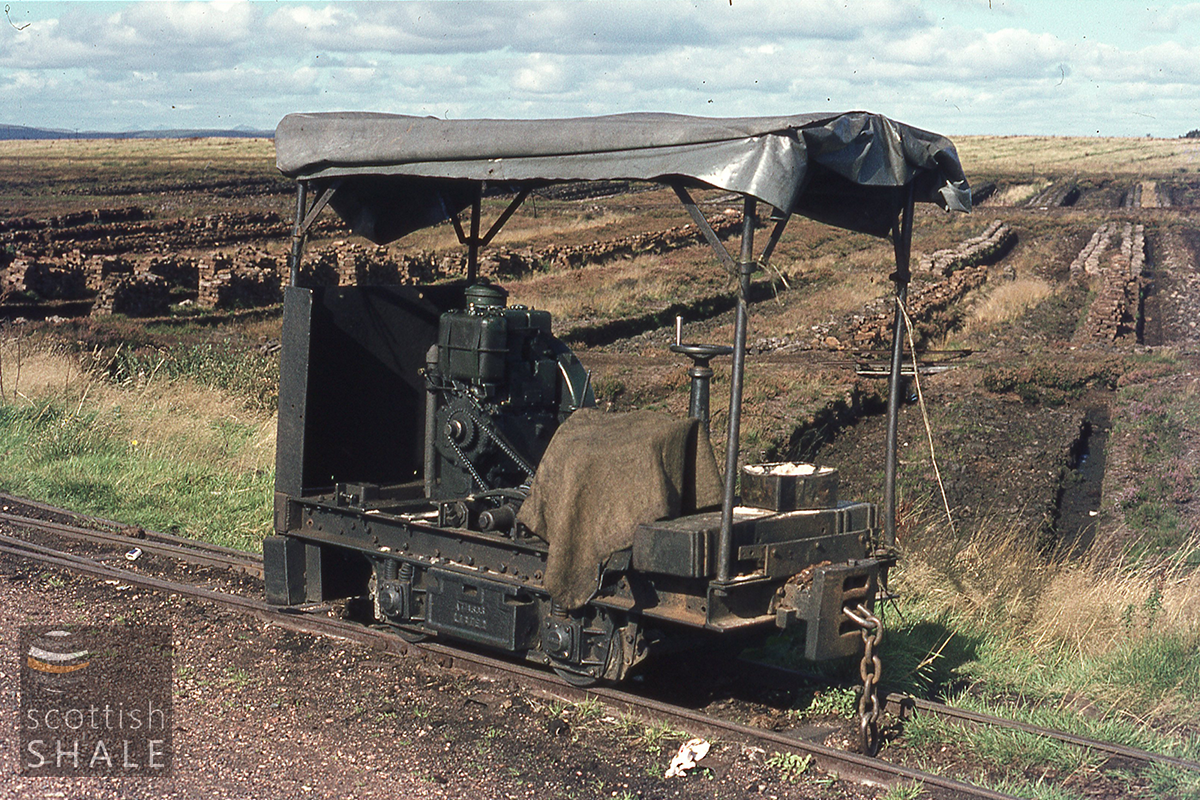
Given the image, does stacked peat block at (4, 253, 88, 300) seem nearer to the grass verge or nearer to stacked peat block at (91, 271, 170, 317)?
stacked peat block at (91, 271, 170, 317)

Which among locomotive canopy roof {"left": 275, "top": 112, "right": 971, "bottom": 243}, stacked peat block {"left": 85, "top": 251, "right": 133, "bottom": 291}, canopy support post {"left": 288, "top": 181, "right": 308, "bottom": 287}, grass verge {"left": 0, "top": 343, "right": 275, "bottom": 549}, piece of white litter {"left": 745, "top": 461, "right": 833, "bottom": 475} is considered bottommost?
grass verge {"left": 0, "top": 343, "right": 275, "bottom": 549}

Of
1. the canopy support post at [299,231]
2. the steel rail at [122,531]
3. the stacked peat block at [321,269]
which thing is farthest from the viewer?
the stacked peat block at [321,269]

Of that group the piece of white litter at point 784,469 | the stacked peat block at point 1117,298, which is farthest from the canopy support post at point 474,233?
the stacked peat block at point 1117,298

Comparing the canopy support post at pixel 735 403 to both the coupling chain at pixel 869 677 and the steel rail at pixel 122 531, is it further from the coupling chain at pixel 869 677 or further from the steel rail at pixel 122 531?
the steel rail at pixel 122 531

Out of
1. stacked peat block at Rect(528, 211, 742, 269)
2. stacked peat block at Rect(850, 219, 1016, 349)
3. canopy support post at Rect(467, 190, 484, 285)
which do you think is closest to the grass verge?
canopy support post at Rect(467, 190, 484, 285)

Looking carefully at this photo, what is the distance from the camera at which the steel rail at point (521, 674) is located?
581cm

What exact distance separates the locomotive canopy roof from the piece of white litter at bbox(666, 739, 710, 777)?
8.88 feet

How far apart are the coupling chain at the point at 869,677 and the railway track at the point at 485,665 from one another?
0.48ft

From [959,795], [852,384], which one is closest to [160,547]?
[959,795]

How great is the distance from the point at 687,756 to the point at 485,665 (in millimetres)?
1685

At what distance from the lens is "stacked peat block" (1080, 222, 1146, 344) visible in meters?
25.0

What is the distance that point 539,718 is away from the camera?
6621 mm

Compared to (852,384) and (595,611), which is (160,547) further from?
(852,384)

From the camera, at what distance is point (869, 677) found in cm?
616
